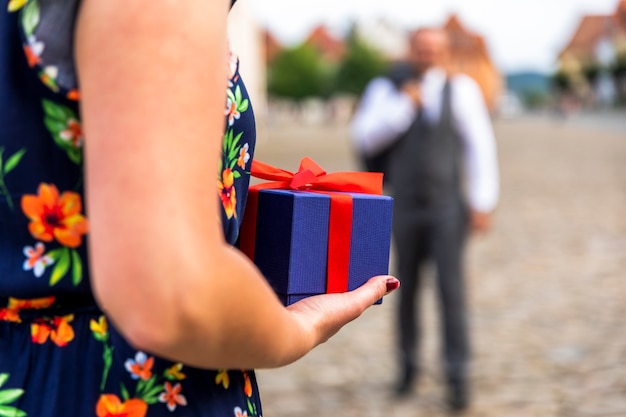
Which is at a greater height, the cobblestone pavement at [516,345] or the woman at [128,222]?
the woman at [128,222]

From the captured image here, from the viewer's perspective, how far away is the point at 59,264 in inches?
41.0

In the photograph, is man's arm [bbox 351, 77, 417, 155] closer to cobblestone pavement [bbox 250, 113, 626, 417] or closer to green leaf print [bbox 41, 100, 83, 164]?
cobblestone pavement [bbox 250, 113, 626, 417]

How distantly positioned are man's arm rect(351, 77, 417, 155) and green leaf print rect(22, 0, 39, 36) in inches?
157

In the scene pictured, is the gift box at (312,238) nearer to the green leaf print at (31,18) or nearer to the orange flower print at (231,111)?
the orange flower print at (231,111)

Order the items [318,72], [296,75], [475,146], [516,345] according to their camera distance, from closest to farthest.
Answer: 1. [475,146]
2. [516,345]
3. [296,75]
4. [318,72]

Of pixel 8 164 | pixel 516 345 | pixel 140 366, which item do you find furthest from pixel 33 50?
pixel 516 345

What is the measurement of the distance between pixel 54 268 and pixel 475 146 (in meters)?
4.16

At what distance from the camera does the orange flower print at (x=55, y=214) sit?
1.02 m

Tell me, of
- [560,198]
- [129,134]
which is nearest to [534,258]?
[560,198]

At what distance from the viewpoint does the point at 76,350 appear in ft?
3.51

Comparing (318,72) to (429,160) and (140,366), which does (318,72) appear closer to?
(429,160)

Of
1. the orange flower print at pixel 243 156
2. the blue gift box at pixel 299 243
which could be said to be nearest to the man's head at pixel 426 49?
the blue gift box at pixel 299 243

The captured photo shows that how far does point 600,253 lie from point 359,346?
4228 mm

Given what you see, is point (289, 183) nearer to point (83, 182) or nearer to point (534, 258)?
point (83, 182)
